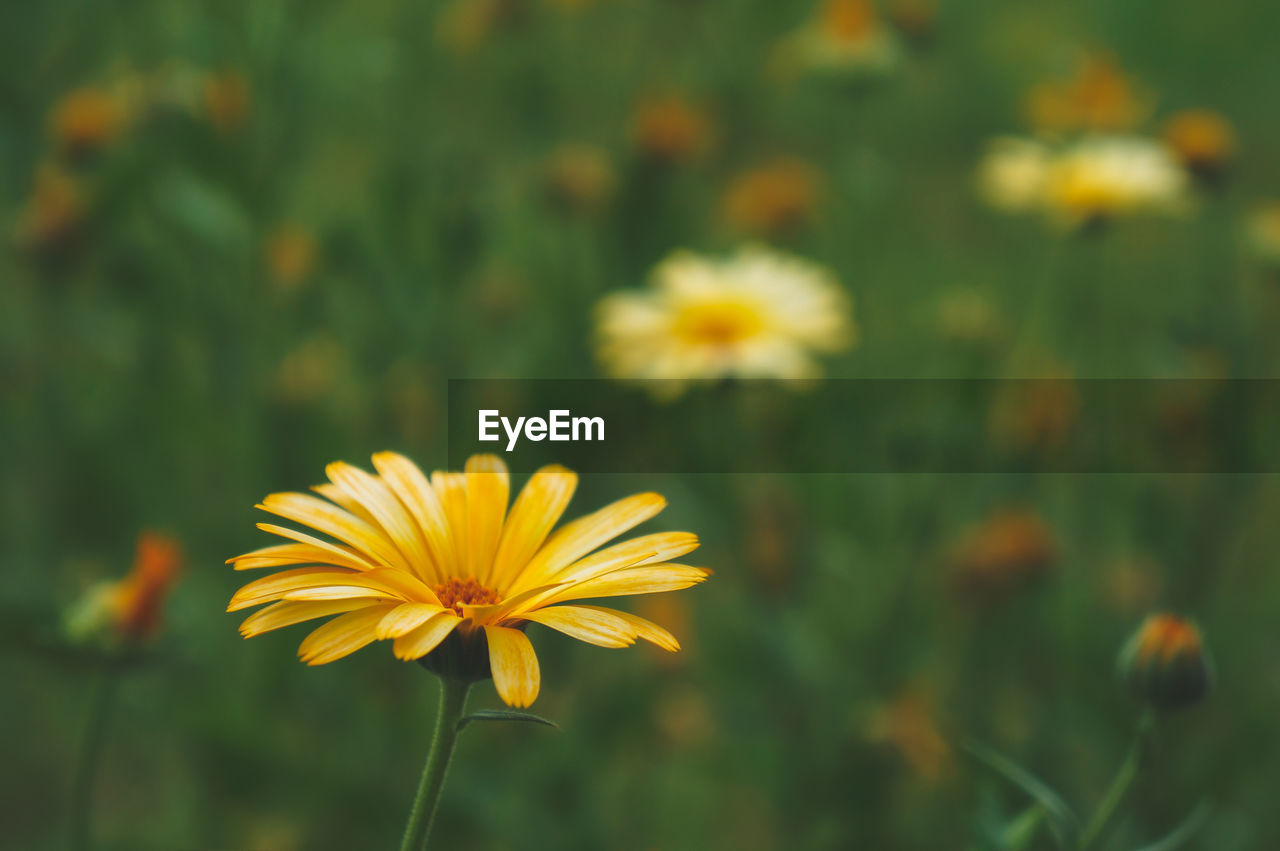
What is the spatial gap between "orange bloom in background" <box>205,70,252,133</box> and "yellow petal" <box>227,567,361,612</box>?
56.6 inches

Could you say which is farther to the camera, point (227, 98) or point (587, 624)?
point (227, 98)

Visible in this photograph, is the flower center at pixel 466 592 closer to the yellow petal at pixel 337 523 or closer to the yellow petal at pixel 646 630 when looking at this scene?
the yellow petal at pixel 337 523

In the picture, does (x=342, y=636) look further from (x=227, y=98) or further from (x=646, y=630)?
(x=227, y=98)

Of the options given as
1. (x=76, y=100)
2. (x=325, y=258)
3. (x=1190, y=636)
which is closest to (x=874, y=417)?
(x=325, y=258)

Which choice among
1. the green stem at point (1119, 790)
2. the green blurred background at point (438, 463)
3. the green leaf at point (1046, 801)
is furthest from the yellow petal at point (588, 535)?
the green blurred background at point (438, 463)

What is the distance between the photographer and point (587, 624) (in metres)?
0.71

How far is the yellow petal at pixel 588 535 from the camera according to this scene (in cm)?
81

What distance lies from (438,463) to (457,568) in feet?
4.33

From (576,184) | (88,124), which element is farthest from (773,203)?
(88,124)

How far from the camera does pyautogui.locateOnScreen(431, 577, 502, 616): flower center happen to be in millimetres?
861

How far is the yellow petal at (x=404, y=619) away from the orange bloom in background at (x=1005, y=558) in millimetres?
1437

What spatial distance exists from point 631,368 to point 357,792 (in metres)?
0.86

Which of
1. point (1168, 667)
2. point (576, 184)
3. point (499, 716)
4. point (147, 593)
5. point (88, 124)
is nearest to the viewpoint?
point (499, 716)

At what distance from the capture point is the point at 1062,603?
2.23 m
